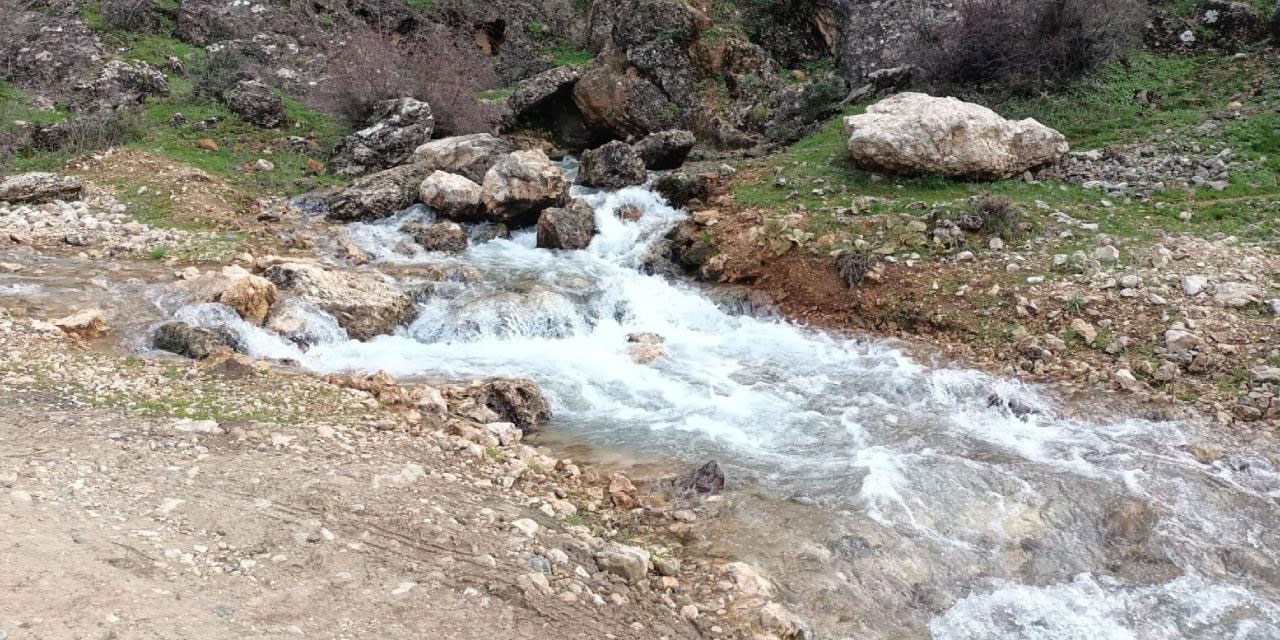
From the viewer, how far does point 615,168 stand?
1568 cm

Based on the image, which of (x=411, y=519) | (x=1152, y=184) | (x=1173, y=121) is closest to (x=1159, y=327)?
(x=1152, y=184)

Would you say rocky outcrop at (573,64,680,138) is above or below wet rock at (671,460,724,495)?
above

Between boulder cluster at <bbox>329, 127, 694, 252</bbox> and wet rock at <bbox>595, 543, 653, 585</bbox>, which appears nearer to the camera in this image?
wet rock at <bbox>595, 543, 653, 585</bbox>

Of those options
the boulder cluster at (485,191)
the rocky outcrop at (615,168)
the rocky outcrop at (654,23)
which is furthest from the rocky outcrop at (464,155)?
the rocky outcrop at (654,23)

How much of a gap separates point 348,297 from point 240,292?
1294 millimetres

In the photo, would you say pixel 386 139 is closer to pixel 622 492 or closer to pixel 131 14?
pixel 131 14

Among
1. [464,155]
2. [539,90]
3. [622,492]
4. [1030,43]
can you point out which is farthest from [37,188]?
[1030,43]

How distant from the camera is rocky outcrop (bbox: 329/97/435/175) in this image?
16.7 meters

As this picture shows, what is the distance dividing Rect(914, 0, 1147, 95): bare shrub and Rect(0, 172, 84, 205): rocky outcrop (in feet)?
53.9

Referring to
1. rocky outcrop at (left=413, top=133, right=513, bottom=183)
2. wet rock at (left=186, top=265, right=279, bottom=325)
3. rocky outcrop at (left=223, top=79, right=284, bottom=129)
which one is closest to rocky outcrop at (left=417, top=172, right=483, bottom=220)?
rocky outcrop at (left=413, top=133, right=513, bottom=183)

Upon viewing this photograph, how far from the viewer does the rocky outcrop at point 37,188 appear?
1262 centimetres

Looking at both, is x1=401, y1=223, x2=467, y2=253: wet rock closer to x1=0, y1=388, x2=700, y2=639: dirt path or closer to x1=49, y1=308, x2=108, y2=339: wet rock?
x1=49, y1=308, x2=108, y2=339: wet rock

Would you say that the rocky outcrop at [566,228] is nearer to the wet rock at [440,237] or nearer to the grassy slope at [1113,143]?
the wet rock at [440,237]

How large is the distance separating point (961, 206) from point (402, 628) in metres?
9.97
